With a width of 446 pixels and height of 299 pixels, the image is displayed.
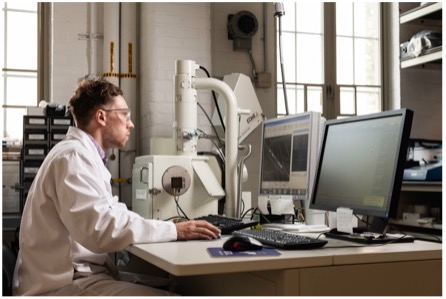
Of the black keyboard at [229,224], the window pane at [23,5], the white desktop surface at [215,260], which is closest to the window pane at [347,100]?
the window pane at [23,5]

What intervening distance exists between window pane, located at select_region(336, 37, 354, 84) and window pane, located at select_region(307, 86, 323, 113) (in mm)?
180

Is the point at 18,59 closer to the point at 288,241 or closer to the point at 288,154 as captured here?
the point at 288,154

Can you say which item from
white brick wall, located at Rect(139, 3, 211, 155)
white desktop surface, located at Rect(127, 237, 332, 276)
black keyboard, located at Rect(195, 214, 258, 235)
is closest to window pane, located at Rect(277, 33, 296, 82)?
white brick wall, located at Rect(139, 3, 211, 155)

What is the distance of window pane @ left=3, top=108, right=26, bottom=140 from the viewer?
3.61 meters

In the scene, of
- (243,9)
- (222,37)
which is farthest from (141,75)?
(243,9)

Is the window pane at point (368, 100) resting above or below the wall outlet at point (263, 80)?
below

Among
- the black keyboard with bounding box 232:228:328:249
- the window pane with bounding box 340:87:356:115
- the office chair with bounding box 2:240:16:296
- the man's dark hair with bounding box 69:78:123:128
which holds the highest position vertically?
the window pane with bounding box 340:87:356:115

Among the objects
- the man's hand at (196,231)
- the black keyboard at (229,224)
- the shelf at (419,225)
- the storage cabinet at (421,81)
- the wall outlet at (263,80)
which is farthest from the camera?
the wall outlet at (263,80)

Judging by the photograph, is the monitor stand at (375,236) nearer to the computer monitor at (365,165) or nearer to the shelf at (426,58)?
the computer monitor at (365,165)

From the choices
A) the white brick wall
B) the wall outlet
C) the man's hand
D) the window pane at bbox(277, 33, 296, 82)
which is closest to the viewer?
the man's hand

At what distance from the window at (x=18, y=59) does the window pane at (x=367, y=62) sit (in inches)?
94.1

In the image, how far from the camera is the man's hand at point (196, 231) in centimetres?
163

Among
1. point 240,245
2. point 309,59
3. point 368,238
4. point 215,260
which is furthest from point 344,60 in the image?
point 215,260

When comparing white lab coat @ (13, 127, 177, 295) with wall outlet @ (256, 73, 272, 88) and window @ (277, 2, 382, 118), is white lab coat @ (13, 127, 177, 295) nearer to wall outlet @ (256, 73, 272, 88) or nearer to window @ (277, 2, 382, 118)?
wall outlet @ (256, 73, 272, 88)
